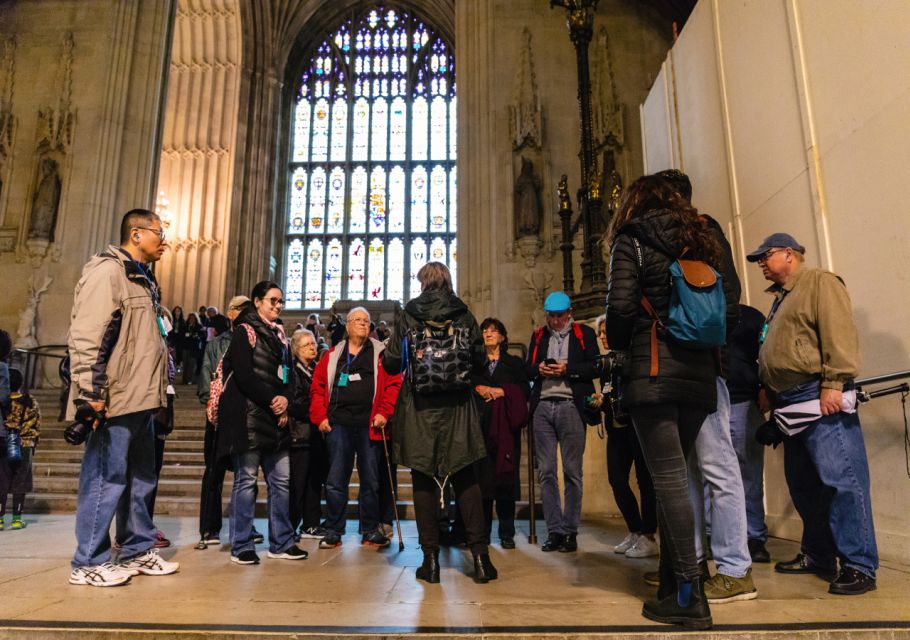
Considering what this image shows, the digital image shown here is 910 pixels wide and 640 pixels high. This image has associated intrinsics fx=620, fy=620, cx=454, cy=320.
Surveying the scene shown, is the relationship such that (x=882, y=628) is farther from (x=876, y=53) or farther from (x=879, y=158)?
(x=876, y=53)

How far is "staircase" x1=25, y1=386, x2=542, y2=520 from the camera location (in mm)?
5660

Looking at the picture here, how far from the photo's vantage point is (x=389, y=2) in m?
22.6

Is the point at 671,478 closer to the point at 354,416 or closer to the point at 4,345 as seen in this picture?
the point at 354,416

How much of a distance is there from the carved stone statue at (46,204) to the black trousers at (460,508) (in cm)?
1313

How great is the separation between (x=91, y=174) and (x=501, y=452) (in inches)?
490

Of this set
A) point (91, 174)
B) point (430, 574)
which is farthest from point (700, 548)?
point (91, 174)

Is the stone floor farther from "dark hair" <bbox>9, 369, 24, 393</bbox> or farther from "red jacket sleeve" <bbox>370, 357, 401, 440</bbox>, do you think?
"dark hair" <bbox>9, 369, 24, 393</bbox>

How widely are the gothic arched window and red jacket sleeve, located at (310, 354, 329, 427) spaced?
53.3 feet

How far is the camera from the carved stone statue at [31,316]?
1235 cm

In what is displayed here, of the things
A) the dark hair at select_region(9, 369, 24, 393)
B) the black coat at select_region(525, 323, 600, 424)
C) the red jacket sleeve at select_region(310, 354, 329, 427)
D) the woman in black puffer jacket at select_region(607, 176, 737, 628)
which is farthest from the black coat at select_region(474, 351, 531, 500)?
the dark hair at select_region(9, 369, 24, 393)

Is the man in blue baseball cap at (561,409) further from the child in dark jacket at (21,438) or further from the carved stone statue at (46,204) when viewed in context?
the carved stone statue at (46,204)

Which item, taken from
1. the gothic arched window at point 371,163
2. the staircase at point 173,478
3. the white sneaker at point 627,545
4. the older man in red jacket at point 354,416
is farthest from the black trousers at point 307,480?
the gothic arched window at point 371,163

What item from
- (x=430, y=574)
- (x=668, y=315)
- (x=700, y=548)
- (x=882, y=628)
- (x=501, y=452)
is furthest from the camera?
(x=501, y=452)

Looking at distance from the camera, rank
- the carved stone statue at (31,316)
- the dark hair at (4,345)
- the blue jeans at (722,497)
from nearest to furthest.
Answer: the blue jeans at (722,497) < the dark hair at (4,345) < the carved stone statue at (31,316)
